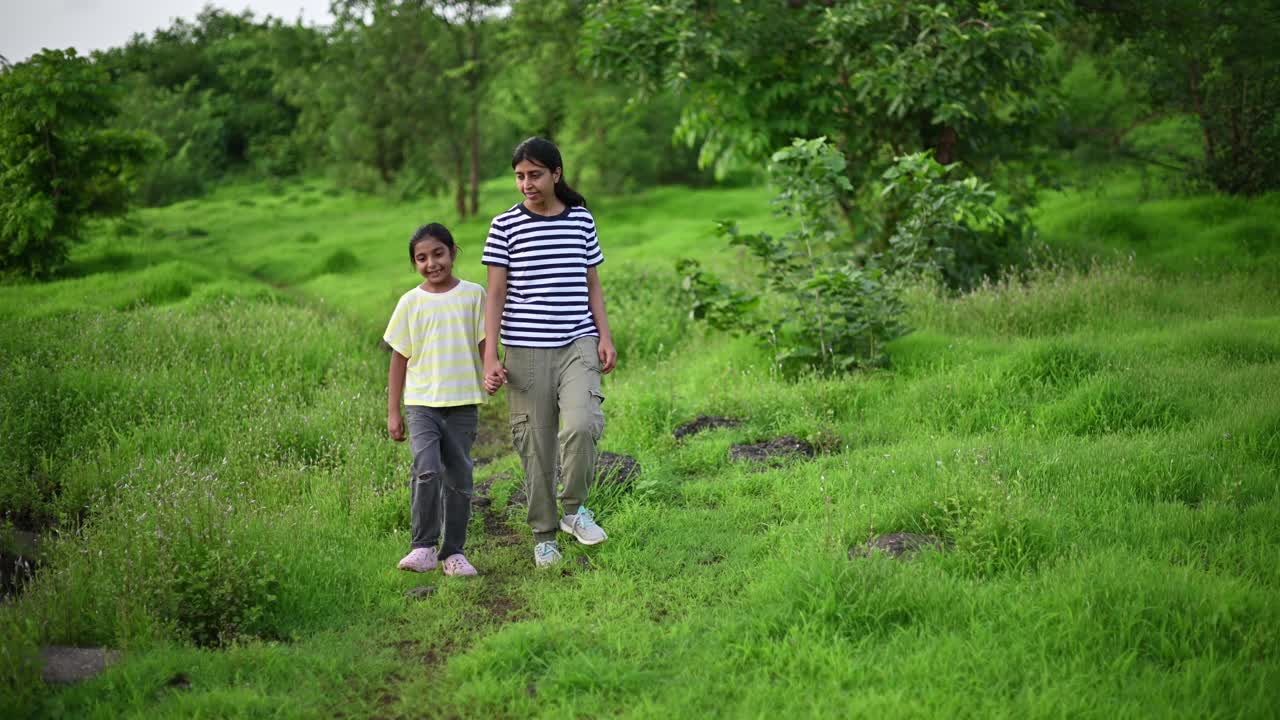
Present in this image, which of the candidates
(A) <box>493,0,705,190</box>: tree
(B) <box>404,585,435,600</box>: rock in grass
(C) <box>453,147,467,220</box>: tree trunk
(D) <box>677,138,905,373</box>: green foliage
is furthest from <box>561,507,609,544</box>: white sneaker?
(C) <box>453,147,467,220</box>: tree trunk

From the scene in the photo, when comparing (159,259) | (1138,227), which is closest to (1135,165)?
(1138,227)

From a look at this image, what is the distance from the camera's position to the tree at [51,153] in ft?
48.3

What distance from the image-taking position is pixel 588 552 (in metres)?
5.51

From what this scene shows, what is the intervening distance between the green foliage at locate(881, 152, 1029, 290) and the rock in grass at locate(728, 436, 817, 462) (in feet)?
9.23

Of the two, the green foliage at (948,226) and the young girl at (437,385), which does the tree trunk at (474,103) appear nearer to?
the green foliage at (948,226)

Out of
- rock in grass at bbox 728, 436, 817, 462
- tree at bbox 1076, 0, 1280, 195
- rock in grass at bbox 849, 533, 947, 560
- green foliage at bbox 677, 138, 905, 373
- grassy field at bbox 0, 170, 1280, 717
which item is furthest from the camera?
tree at bbox 1076, 0, 1280, 195

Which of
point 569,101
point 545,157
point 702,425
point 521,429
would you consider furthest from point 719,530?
point 569,101

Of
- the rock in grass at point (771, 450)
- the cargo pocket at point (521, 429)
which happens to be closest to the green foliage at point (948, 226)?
the rock in grass at point (771, 450)

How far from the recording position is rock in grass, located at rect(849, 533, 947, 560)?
4.81 metres

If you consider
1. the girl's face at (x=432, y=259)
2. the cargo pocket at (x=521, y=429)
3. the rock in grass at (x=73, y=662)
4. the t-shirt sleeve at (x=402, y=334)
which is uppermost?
the girl's face at (x=432, y=259)

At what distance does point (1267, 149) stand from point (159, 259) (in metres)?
18.0

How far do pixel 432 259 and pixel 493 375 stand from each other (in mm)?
767

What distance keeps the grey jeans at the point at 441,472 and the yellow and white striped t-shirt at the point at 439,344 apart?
0.12 meters

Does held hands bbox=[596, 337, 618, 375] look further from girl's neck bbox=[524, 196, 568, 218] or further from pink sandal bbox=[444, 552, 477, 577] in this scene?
pink sandal bbox=[444, 552, 477, 577]
